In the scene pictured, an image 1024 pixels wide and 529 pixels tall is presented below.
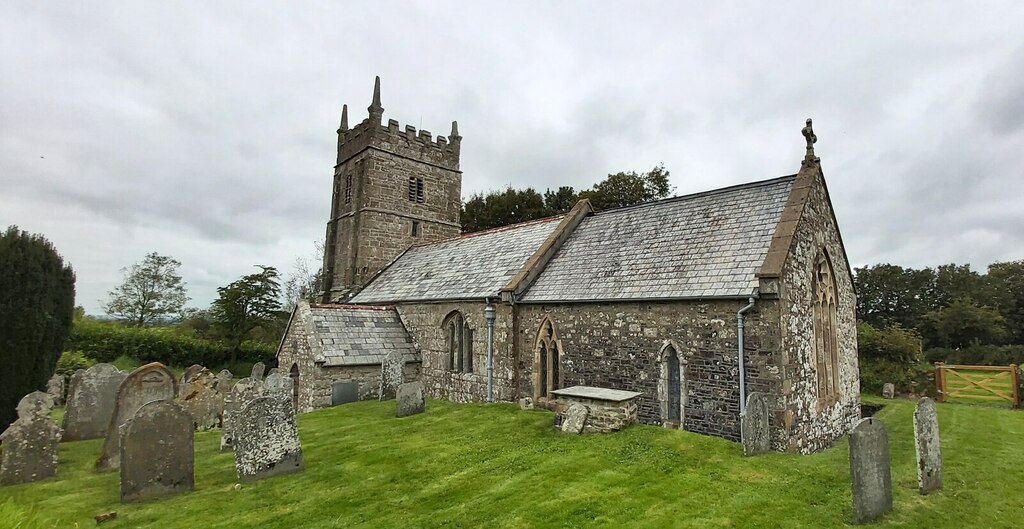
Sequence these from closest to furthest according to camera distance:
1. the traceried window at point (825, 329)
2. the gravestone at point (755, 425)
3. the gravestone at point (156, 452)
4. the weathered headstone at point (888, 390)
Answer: the gravestone at point (156, 452) < the gravestone at point (755, 425) < the traceried window at point (825, 329) < the weathered headstone at point (888, 390)

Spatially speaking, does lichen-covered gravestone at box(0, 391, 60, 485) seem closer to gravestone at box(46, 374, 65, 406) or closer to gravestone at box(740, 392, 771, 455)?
gravestone at box(46, 374, 65, 406)

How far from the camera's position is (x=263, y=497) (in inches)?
312

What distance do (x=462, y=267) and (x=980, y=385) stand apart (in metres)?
20.7

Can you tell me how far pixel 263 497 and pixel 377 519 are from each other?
7.60 ft

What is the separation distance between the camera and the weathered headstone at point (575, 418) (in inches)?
411

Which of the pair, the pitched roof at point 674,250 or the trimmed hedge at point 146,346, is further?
the trimmed hedge at point 146,346

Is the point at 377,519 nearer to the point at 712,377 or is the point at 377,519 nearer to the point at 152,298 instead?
the point at 712,377

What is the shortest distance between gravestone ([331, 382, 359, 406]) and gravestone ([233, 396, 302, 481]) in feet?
22.5

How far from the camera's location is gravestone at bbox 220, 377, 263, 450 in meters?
10.4

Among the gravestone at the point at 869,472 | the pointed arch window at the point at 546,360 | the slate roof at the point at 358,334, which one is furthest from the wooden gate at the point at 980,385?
the slate roof at the point at 358,334

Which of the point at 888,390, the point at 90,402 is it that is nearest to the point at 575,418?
the point at 90,402

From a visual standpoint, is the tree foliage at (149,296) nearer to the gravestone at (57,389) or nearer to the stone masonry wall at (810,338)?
the gravestone at (57,389)

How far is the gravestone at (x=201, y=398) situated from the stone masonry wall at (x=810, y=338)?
47.2 ft


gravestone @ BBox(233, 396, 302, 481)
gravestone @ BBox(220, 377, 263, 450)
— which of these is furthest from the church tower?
gravestone @ BBox(233, 396, 302, 481)
